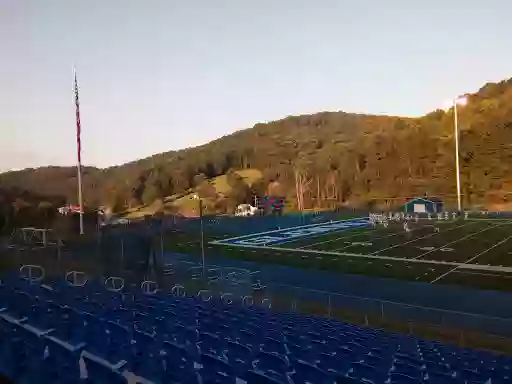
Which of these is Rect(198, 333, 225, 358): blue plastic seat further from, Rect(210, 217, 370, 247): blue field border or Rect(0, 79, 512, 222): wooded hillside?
Rect(210, 217, 370, 247): blue field border

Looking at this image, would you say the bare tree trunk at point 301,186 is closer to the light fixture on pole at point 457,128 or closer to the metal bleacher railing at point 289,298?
the metal bleacher railing at point 289,298

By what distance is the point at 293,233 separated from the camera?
45.6 ft

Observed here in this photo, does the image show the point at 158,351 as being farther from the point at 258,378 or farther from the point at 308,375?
the point at 308,375

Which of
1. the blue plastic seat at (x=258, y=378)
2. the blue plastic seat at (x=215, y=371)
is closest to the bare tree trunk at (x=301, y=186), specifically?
the blue plastic seat at (x=215, y=371)

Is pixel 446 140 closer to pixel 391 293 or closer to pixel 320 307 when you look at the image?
pixel 391 293

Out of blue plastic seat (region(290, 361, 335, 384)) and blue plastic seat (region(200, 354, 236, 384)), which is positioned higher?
blue plastic seat (region(200, 354, 236, 384))

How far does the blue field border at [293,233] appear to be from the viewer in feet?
44.0

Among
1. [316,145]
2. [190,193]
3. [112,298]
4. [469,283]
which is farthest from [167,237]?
[112,298]

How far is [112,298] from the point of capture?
413 centimetres

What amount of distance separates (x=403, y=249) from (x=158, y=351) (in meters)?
10.5

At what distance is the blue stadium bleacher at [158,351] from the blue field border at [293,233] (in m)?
9.27

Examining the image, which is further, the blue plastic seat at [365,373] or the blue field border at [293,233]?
the blue field border at [293,233]

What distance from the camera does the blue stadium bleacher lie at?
6.45 feet

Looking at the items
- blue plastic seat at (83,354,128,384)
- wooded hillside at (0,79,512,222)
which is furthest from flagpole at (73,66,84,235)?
blue plastic seat at (83,354,128,384)
